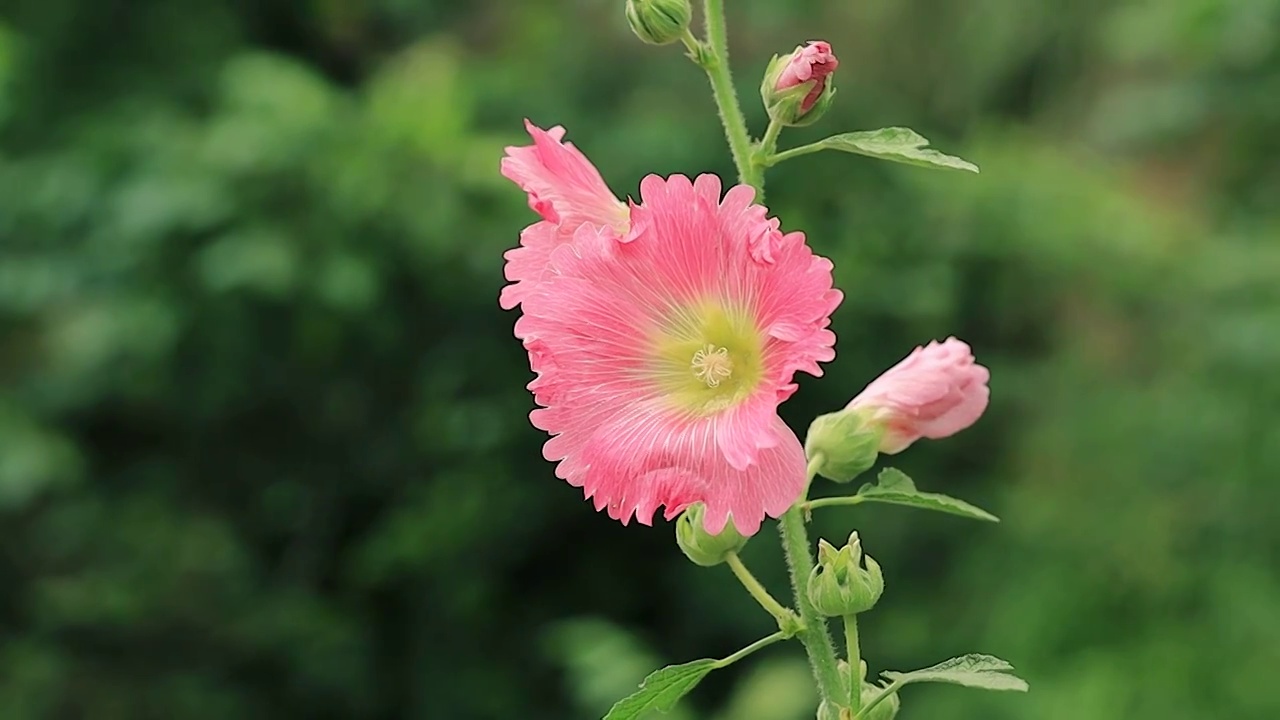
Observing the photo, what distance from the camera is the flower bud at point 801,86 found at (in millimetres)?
566

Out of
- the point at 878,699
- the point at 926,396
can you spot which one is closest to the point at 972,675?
the point at 878,699

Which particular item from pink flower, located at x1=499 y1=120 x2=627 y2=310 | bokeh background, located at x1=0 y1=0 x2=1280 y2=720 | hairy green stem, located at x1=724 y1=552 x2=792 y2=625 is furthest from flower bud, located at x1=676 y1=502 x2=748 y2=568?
bokeh background, located at x1=0 y1=0 x2=1280 y2=720

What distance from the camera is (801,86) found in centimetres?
57

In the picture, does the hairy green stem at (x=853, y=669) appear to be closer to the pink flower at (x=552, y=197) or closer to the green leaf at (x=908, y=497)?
the green leaf at (x=908, y=497)

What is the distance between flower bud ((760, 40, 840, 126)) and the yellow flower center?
0.09 metres

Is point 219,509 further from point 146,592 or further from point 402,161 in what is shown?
point 402,161

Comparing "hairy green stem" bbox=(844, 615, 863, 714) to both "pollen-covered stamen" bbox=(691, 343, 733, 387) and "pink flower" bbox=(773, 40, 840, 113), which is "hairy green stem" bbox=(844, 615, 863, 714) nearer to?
"pollen-covered stamen" bbox=(691, 343, 733, 387)

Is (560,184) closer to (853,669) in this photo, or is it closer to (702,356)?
(702,356)

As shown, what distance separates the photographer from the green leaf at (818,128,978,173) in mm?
547

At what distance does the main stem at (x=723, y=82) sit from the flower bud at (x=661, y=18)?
0.02 m

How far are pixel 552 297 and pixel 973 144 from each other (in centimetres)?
216

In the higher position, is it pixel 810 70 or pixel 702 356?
pixel 810 70

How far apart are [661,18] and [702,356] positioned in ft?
0.51

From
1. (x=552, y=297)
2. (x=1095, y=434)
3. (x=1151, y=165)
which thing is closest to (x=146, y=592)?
(x=1095, y=434)
